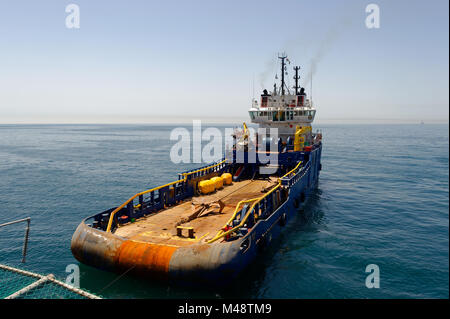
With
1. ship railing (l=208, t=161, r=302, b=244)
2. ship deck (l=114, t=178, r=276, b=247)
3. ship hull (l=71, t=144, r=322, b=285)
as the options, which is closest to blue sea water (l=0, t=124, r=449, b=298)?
ship hull (l=71, t=144, r=322, b=285)

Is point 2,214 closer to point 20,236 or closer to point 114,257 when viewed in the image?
point 20,236

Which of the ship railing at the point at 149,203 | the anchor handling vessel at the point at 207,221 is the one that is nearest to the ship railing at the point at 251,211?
the anchor handling vessel at the point at 207,221

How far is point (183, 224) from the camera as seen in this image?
1590cm

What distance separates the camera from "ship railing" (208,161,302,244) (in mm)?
13477

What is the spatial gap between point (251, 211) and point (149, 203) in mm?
7160

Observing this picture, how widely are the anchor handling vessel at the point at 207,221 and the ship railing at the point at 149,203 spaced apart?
0.05 m

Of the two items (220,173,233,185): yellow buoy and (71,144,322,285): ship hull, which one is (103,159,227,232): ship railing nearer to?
(71,144,322,285): ship hull

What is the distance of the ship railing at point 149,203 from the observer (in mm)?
15094

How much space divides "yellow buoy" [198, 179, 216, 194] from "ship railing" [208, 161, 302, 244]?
4.48 m

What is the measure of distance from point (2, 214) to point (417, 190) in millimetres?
41652

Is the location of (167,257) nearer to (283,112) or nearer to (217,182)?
(217,182)

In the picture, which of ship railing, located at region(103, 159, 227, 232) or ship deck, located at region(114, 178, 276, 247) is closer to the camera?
ship deck, located at region(114, 178, 276, 247)

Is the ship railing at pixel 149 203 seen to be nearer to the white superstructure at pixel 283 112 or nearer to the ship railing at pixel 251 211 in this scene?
the ship railing at pixel 251 211
